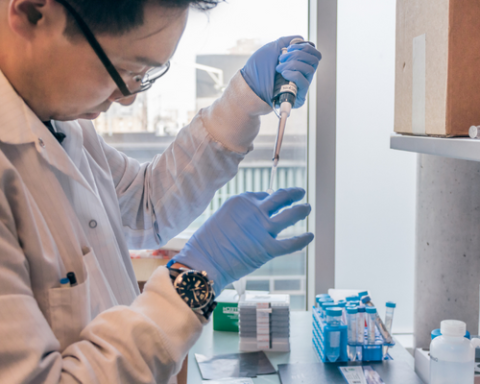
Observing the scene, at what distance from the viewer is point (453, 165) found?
1.50 m

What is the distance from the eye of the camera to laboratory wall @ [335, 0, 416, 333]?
75.7 inches

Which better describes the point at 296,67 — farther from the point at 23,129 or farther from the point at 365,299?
the point at 365,299

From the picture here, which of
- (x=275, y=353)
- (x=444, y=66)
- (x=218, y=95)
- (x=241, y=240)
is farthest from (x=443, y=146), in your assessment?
(x=218, y=95)

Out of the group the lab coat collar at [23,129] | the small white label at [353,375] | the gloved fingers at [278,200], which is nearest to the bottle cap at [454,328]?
the small white label at [353,375]

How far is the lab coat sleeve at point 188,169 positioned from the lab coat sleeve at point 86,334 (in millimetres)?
438

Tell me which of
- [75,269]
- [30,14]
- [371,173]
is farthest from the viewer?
[371,173]

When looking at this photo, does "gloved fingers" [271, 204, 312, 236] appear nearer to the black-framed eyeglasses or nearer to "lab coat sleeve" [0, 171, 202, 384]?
"lab coat sleeve" [0, 171, 202, 384]

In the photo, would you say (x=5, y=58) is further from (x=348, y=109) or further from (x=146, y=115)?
(x=348, y=109)

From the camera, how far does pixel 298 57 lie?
3.79ft

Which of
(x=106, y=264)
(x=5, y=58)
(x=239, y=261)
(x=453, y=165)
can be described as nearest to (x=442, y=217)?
(x=453, y=165)

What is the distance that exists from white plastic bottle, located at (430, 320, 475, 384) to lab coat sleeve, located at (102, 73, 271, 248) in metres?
0.70

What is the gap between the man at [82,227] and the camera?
707 mm

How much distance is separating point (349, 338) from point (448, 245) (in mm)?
463

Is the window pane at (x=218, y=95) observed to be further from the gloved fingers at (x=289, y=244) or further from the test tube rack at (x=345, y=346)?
the gloved fingers at (x=289, y=244)
